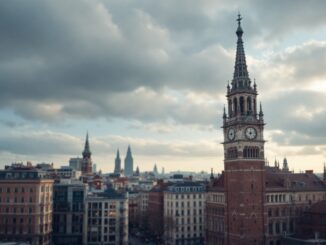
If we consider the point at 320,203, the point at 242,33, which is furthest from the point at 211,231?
the point at 242,33

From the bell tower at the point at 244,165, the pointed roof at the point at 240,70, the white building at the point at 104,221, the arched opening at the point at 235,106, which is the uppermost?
the pointed roof at the point at 240,70

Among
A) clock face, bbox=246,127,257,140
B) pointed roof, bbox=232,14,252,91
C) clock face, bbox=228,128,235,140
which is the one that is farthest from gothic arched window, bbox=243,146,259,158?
pointed roof, bbox=232,14,252,91

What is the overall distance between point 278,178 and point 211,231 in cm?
2541

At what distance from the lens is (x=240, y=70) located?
112000 millimetres

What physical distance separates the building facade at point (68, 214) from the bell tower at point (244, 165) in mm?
47537

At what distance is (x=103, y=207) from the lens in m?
131

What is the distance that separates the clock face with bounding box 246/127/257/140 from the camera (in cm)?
10699

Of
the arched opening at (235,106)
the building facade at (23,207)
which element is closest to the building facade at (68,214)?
the building facade at (23,207)

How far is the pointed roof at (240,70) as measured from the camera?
11019 centimetres

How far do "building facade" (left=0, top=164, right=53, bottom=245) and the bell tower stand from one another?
5184 centimetres

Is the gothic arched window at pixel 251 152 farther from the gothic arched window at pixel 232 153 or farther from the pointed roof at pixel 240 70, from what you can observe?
the pointed roof at pixel 240 70

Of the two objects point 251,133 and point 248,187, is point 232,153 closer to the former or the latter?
point 251,133

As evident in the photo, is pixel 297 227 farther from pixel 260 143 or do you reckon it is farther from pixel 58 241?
pixel 58 241

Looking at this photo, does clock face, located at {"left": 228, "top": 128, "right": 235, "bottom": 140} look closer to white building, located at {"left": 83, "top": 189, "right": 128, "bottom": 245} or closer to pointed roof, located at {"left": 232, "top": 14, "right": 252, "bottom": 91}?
pointed roof, located at {"left": 232, "top": 14, "right": 252, "bottom": 91}
